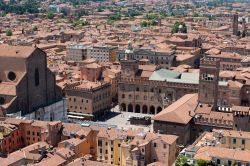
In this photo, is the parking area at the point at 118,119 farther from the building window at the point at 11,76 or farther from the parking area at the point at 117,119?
the building window at the point at 11,76

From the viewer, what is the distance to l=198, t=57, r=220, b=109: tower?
64000 millimetres

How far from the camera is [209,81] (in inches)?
2547

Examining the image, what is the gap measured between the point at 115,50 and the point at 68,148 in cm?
5890

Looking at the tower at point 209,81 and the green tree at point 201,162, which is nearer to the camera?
the green tree at point 201,162

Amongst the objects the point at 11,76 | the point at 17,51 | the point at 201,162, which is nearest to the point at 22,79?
the point at 11,76

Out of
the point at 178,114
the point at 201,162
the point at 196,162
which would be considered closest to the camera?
the point at 201,162

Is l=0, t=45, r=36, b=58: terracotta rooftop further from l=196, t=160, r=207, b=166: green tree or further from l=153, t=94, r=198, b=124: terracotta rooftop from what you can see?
l=196, t=160, r=207, b=166: green tree

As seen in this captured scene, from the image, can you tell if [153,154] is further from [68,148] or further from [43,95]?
[43,95]

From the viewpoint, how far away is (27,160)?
48719mm

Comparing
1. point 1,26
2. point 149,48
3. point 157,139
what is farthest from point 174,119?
point 1,26

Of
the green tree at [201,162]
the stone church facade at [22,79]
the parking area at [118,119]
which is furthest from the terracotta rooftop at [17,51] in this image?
the green tree at [201,162]

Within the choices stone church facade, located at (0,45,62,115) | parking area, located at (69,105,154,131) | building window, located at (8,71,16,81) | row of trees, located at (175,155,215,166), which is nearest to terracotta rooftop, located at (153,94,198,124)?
parking area, located at (69,105,154,131)

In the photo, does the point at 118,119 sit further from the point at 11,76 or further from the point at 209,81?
the point at 11,76

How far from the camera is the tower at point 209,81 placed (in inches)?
2520
